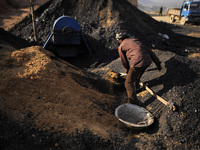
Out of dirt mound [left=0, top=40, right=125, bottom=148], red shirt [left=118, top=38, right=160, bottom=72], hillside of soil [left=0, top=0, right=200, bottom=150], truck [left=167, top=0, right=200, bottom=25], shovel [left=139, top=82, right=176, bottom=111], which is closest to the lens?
hillside of soil [left=0, top=0, right=200, bottom=150]

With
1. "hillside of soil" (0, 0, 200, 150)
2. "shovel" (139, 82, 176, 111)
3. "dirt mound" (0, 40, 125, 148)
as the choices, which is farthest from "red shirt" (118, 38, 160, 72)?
"dirt mound" (0, 40, 125, 148)

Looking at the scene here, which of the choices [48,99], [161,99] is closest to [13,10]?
[48,99]

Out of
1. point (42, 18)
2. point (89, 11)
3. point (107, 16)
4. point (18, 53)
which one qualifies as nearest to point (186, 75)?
point (18, 53)

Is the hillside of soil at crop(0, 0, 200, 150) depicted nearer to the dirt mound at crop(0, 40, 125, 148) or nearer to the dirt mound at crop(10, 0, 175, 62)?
the dirt mound at crop(0, 40, 125, 148)

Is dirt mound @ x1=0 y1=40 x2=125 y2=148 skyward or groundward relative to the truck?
groundward

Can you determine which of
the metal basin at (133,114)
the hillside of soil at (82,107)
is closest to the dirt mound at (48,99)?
the hillside of soil at (82,107)

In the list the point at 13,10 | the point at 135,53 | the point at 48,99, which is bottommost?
the point at 48,99

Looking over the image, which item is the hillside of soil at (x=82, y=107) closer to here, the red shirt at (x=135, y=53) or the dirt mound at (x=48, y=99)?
the dirt mound at (x=48, y=99)

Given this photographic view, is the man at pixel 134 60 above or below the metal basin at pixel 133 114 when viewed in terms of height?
above

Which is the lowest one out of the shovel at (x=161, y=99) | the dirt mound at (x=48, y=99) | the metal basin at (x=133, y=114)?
the metal basin at (x=133, y=114)

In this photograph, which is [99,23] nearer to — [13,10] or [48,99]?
[48,99]

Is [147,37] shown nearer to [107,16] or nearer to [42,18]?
[107,16]

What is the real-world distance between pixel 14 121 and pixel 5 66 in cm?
161

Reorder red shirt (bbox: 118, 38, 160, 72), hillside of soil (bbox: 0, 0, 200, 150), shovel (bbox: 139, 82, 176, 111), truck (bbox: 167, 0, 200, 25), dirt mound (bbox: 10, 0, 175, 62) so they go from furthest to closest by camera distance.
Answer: truck (bbox: 167, 0, 200, 25) → dirt mound (bbox: 10, 0, 175, 62) → red shirt (bbox: 118, 38, 160, 72) → shovel (bbox: 139, 82, 176, 111) → hillside of soil (bbox: 0, 0, 200, 150)
